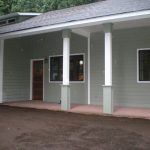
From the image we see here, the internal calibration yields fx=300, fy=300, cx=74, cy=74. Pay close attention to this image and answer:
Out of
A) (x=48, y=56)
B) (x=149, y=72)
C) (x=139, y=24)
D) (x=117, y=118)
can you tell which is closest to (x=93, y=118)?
(x=117, y=118)

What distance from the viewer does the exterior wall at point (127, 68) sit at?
37.0 feet

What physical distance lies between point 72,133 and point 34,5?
67.8 feet

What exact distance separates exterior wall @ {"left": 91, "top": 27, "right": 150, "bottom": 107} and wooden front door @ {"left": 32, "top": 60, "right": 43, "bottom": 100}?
350cm

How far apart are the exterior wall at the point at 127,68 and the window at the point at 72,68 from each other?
0.97m

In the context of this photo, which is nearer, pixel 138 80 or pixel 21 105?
pixel 138 80

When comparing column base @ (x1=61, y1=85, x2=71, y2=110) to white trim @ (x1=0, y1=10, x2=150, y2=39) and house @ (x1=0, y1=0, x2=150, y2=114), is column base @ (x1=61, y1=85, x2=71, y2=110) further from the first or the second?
white trim @ (x1=0, y1=10, x2=150, y2=39)

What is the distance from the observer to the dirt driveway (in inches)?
232

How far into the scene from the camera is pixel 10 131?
7.23m

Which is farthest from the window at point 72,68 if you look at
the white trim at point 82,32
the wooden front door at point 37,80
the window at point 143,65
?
the window at point 143,65

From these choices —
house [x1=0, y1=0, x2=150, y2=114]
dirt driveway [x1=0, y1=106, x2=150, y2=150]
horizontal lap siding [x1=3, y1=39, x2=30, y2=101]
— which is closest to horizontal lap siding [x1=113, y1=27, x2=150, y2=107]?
house [x1=0, y1=0, x2=150, y2=114]

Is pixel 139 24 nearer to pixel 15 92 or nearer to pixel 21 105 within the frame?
pixel 21 105

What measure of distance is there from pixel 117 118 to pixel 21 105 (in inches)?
196

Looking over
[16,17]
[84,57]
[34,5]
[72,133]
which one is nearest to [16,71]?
[16,17]

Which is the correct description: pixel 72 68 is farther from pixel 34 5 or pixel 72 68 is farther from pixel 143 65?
pixel 34 5
